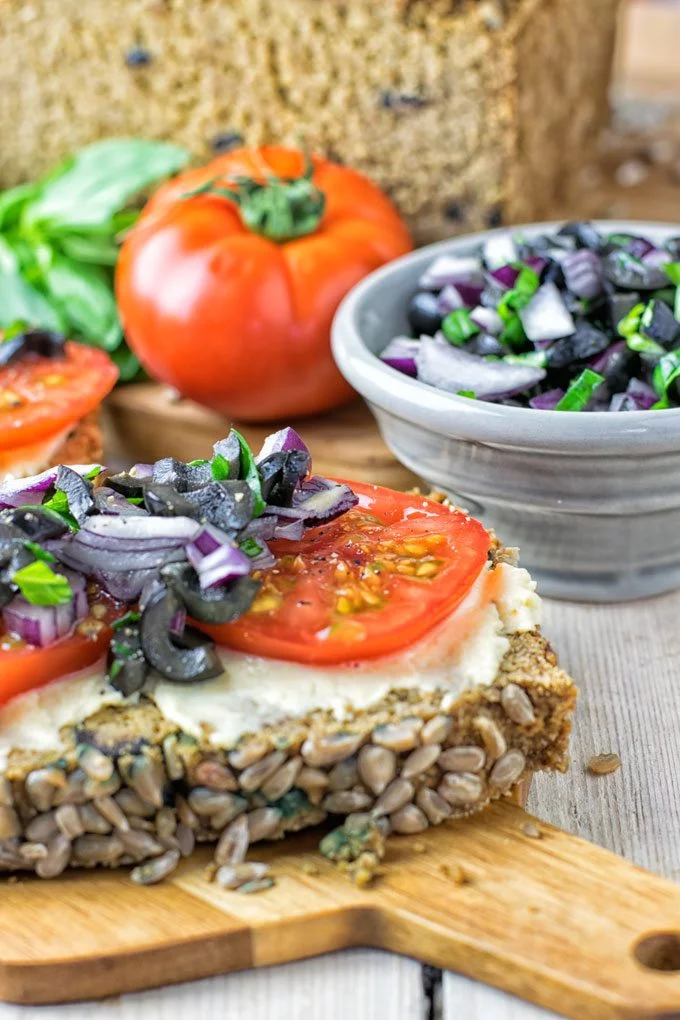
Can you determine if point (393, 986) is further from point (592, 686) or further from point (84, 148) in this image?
point (84, 148)

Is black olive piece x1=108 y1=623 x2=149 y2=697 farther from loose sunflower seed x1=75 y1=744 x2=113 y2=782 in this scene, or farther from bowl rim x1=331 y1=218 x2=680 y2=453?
bowl rim x1=331 y1=218 x2=680 y2=453

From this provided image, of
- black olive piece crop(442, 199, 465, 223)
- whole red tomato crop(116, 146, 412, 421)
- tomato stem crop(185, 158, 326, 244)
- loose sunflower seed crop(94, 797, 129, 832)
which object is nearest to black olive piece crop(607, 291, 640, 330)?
whole red tomato crop(116, 146, 412, 421)

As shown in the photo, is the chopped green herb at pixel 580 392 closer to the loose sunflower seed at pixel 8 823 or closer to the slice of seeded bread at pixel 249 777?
the slice of seeded bread at pixel 249 777

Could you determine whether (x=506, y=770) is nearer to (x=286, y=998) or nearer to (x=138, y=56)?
(x=286, y=998)

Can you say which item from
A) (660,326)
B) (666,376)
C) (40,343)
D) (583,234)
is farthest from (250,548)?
(583,234)

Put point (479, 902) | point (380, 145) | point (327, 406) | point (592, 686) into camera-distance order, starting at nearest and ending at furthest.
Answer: point (479, 902)
point (592, 686)
point (327, 406)
point (380, 145)

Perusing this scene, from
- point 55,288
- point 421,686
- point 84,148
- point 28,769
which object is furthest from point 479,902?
point 84,148
